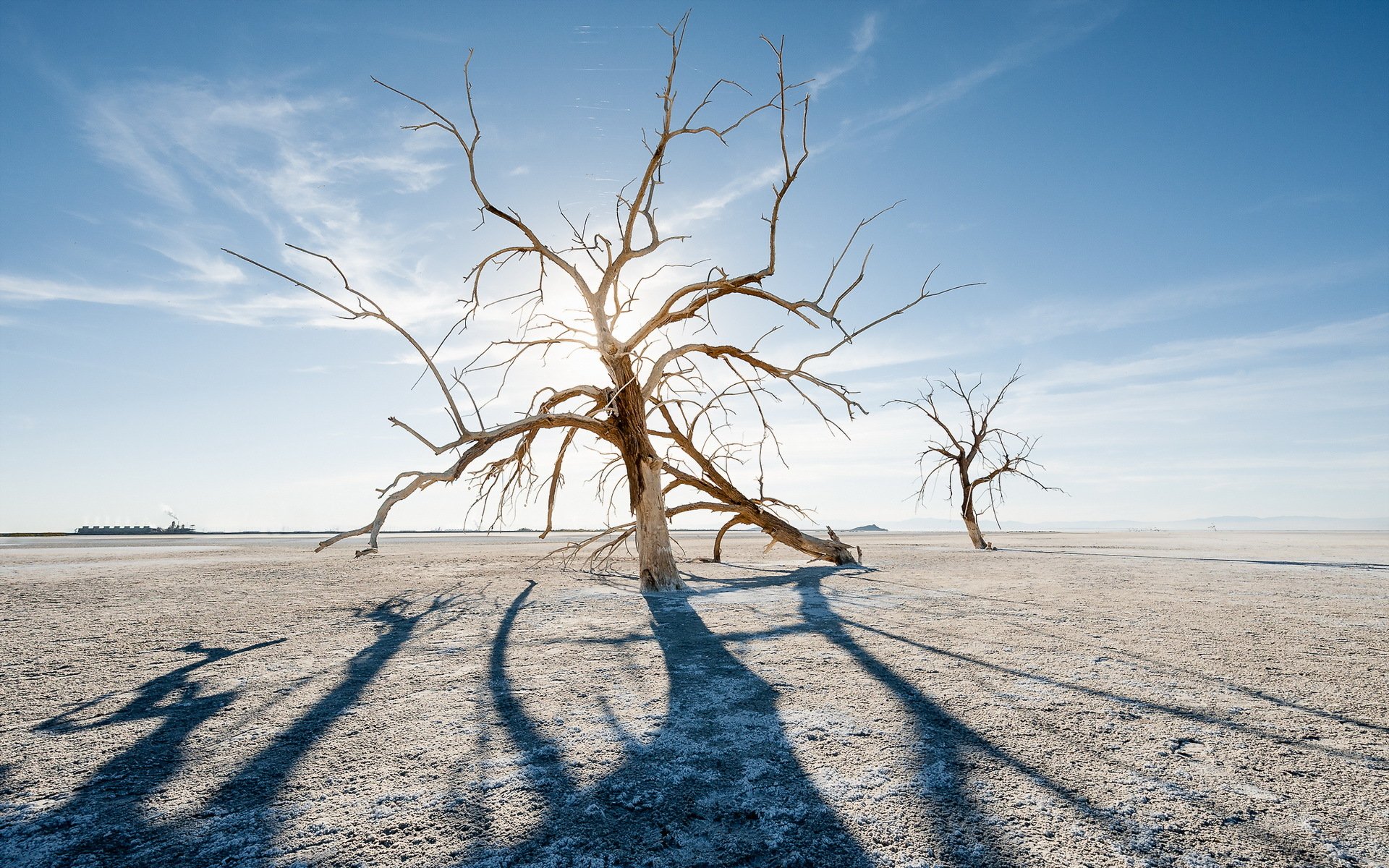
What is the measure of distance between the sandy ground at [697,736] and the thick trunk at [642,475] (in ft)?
5.05

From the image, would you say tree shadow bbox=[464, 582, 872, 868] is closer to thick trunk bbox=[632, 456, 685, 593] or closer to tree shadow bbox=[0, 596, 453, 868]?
tree shadow bbox=[0, 596, 453, 868]

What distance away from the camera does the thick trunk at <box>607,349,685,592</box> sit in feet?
23.5

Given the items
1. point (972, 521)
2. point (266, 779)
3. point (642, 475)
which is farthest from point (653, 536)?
point (972, 521)

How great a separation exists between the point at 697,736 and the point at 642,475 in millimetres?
4750

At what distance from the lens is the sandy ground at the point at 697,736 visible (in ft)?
5.98

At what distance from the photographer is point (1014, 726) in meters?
2.65

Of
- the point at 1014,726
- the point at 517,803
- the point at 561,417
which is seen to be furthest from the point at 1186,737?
the point at 561,417

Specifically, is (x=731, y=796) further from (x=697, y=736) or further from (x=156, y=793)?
(x=156, y=793)

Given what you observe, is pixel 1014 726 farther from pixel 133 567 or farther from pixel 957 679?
pixel 133 567

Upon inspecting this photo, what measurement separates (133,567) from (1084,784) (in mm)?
12423

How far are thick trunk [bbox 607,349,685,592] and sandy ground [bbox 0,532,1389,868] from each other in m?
1.54

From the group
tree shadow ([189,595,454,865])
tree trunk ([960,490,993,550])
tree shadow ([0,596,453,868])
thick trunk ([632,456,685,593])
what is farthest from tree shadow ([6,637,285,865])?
tree trunk ([960,490,993,550])

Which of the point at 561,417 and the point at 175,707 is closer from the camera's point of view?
the point at 175,707

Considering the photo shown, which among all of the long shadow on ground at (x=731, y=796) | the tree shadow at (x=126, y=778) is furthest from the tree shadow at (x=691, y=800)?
the tree shadow at (x=126, y=778)
